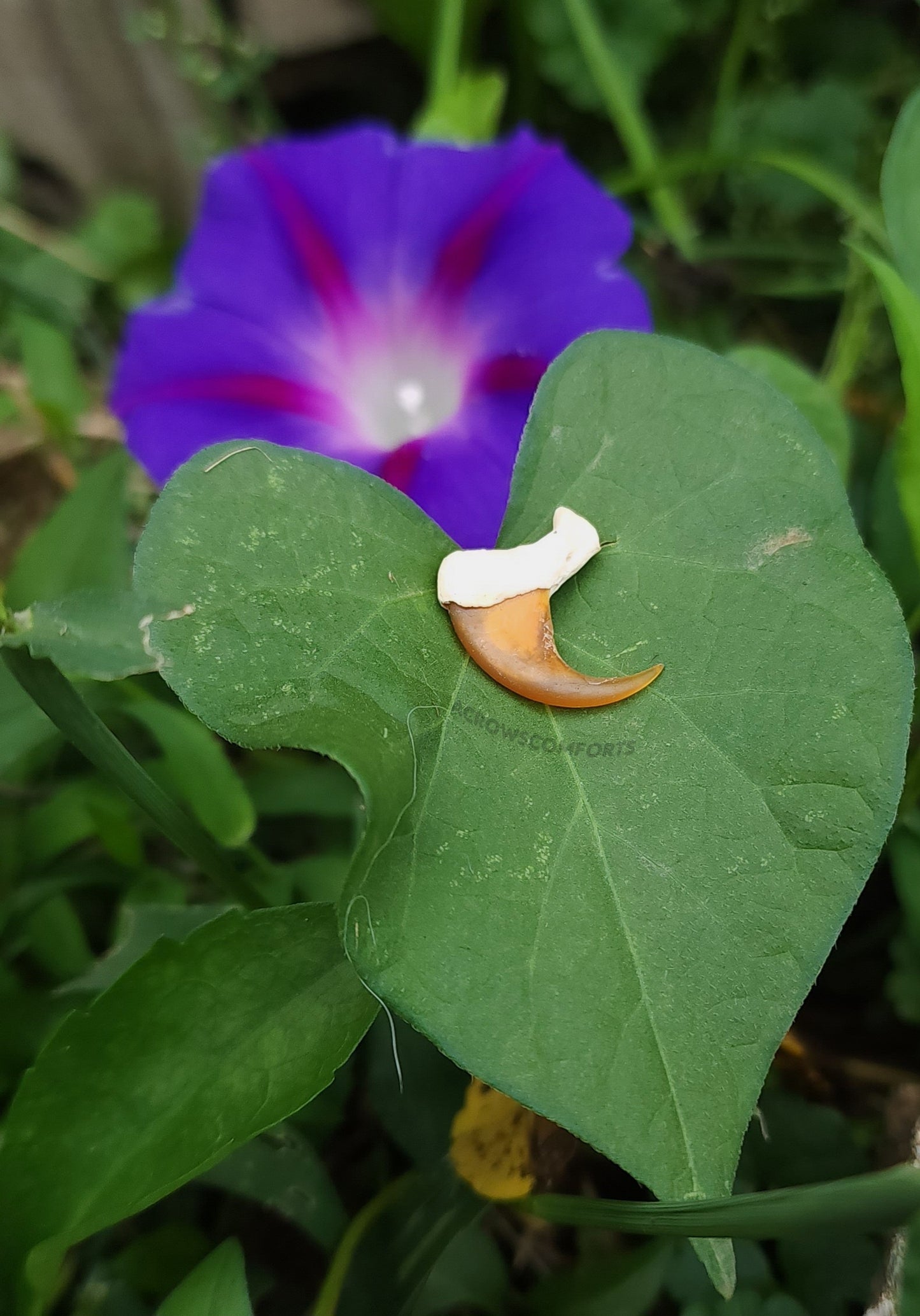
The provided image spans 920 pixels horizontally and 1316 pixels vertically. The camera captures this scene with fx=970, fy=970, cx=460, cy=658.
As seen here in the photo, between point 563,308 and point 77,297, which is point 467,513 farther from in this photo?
point 77,297

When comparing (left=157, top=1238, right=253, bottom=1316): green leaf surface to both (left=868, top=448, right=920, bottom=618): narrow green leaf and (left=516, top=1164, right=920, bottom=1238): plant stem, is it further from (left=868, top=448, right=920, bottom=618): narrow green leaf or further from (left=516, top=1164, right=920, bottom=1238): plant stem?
(left=868, top=448, right=920, bottom=618): narrow green leaf

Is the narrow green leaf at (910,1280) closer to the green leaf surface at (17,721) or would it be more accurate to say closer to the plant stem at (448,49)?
the green leaf surface at (17,721)

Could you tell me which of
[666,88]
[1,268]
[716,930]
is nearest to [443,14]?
[666,88]

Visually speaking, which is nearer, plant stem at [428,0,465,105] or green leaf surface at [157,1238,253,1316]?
green leaf surface at [157,1238,253,1316]

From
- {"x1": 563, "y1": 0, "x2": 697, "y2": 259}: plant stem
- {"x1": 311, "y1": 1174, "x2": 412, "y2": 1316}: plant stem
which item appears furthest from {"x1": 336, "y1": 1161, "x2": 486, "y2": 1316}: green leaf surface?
{"x1": 563, "y1": 0, "x2": 697, "y2": 259}: plant stem

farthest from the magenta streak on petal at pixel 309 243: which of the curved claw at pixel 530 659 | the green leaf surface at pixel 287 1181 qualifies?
the green leaf surface at pixel 287 1181
